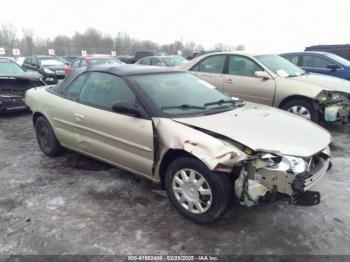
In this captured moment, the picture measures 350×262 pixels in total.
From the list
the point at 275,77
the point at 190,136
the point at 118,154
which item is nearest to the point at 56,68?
the point at 275,77

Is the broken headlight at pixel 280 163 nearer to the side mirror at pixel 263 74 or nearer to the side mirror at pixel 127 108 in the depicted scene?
the side mirror at pixel 127 108

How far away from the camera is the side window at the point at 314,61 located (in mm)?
9289

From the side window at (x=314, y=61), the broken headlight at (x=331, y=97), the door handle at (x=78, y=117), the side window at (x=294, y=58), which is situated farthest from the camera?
the side window at (x=294, y=58)

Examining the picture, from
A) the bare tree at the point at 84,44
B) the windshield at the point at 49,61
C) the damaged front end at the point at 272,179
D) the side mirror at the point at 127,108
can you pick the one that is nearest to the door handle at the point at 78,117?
the side mirror at the point at 127,108

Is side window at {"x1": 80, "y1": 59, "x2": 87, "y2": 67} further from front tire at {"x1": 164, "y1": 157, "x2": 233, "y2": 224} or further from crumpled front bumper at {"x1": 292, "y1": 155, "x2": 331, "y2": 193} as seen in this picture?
crumpled front bumper at {"x1": 292, "y1": 155, "x2": 331, "y2": 193}

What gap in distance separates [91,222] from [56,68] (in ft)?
42.2

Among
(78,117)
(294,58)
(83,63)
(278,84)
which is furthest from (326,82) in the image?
(83,63)

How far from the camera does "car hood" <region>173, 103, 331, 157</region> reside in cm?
304

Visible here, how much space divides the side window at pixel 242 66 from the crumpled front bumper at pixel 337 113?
1.59 metres

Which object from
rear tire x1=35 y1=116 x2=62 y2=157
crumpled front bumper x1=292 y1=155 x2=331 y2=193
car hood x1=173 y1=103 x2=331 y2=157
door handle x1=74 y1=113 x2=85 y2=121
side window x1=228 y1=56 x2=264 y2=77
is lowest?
rear tire x1=35 y1=116 x2=62 y2=157

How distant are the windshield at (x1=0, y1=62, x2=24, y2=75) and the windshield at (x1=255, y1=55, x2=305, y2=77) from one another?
6.55 meters

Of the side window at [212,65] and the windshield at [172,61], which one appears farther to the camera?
the windshield at [172,61]

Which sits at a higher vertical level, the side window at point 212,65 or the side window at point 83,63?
the side window at point 212,65

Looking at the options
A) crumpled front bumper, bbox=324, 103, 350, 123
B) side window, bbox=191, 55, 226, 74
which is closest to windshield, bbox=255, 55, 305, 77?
side window, bbox=191, 55, 226, 74
